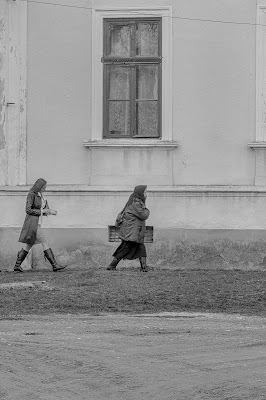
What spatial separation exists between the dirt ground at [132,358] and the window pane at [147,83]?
7643mm

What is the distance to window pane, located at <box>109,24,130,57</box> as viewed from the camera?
2141 centimetres

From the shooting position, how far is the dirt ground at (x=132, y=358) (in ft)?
29.7

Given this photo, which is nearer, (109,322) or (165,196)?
(109,322)

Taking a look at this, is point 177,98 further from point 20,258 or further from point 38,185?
point 20,258

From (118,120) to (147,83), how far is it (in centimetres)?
77

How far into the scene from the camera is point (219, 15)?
2105 cm

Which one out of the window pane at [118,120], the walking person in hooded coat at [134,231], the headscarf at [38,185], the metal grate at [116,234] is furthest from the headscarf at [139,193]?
the window pane at [118,120]

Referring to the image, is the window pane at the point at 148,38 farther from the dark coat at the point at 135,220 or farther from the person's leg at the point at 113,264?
the person's leg at the point at 113,264

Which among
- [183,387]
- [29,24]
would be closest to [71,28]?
[29,24]

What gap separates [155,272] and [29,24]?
4.63 meters

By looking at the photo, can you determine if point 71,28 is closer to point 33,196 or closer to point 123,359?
point 33,196

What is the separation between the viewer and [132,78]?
2144 cm

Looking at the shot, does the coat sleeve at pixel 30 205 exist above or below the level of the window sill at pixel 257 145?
below

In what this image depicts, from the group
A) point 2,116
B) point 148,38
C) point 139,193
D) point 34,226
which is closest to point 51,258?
point 34,226
